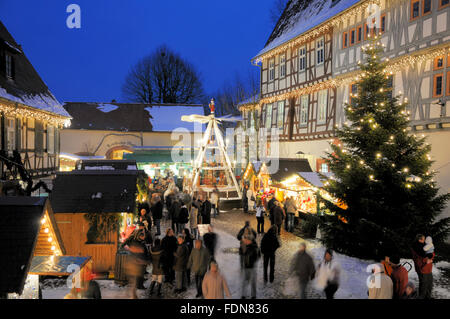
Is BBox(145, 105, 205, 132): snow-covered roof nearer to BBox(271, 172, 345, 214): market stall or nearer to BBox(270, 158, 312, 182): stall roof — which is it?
BBox(270, 158, 312, 182): stall roof

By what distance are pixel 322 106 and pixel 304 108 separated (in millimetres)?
1738

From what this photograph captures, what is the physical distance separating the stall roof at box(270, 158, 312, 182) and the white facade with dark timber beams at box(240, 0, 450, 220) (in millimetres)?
2418

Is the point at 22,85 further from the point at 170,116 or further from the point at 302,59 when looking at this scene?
the point at 170,116

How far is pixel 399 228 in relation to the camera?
31.1 ft

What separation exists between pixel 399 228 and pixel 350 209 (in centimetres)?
143

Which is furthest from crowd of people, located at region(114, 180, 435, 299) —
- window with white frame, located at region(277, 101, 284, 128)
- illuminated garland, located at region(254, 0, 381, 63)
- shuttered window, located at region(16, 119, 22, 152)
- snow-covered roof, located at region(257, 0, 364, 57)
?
window with white frame, located at region(277, 101, 284, 128)

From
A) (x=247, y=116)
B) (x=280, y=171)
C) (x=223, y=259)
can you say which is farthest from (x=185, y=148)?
(x=223, y=259)

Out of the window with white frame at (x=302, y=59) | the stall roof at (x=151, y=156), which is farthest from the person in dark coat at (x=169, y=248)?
the stall roof at (x=151, y=156)

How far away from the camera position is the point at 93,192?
994 centimetres

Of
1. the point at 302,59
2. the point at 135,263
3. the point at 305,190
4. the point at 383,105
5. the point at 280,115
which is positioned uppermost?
the point at 302,59

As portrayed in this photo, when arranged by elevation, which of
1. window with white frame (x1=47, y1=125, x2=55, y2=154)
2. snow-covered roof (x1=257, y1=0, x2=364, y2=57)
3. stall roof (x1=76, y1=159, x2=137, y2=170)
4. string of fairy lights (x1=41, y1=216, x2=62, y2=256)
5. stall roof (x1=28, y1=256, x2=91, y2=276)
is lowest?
stall roof (x1=28, y1=256, x2=91, y2=276)

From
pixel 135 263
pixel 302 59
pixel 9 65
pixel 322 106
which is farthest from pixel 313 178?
pixel 9 65

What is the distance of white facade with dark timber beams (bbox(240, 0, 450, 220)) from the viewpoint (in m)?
13.0

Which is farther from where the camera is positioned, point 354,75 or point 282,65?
point 282,65
